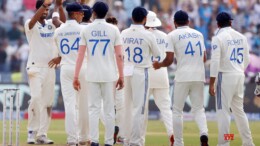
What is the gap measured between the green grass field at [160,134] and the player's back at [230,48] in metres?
2.43

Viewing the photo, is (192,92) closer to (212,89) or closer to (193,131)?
(212,89)

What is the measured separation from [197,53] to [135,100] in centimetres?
131

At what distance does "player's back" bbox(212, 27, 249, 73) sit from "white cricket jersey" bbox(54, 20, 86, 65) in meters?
2.43

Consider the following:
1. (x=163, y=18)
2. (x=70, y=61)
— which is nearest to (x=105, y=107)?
(x=70, y=61)

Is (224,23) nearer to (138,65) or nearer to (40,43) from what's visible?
(138,65)

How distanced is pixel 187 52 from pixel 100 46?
1.51 meters

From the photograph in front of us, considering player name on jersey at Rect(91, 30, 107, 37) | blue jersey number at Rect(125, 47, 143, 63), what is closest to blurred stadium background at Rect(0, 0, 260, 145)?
blue jersey number at Rect(125, 47, 143, 63)

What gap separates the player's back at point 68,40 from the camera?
1582 centimetres

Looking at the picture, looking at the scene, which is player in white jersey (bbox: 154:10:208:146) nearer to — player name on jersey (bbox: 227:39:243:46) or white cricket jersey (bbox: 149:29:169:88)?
player name on jersey (bbox: 227:39:243:46)

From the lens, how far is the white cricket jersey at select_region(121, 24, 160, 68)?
15.3m

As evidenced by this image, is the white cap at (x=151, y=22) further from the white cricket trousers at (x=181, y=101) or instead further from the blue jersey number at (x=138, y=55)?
the white cricket trousers at (x=181, y=101)

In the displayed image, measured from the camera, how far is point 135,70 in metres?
15.4

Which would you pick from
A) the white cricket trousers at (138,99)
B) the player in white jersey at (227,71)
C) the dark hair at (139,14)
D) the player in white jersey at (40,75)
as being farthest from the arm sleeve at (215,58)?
the player in white jersey at (40,75)

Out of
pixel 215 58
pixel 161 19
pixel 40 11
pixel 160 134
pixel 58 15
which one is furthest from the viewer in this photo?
pixel 161 19
